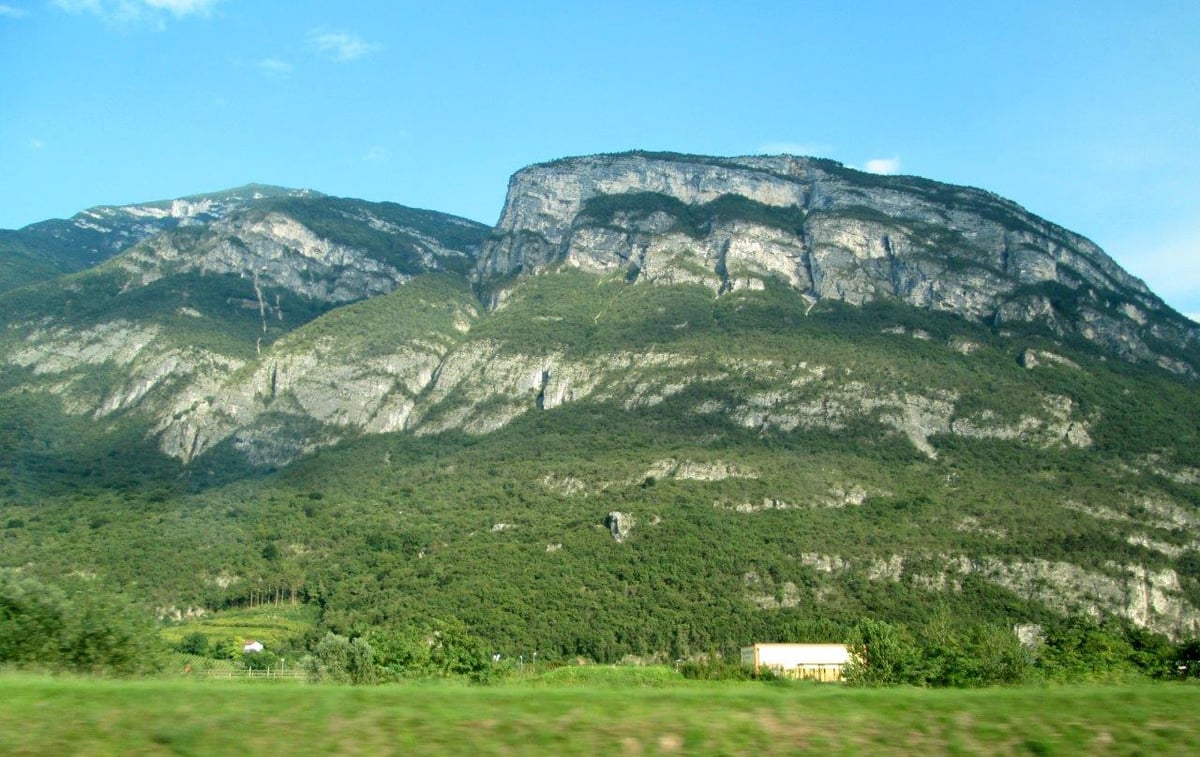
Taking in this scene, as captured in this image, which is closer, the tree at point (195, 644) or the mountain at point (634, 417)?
the tree at point (195, 644)

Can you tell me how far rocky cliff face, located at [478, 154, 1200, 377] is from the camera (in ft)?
484

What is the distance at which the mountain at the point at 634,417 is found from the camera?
3391 inches

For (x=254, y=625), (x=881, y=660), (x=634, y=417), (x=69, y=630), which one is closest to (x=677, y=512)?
(x=634, y=417)

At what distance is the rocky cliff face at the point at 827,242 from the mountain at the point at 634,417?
0.66 meters

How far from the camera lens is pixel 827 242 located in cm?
15888

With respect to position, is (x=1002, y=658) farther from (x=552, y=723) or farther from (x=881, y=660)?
(x=552, y=723)

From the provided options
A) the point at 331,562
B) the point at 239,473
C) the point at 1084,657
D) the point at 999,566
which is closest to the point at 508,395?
the point at 239,473

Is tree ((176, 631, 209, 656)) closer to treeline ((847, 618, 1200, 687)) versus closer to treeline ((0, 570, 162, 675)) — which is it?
treeline ((847, 618, 1200, 687))

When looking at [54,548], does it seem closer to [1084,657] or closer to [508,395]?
[508,395]

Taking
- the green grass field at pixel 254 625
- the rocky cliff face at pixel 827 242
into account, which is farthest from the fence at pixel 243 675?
the rocky cliff face at pixel 827 242

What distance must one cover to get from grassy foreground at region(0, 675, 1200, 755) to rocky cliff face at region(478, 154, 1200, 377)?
143 meters

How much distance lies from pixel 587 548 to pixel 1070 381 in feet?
236

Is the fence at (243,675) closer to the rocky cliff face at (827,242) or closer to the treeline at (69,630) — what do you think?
the treeline at (69,630)

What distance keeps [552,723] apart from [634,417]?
112934 mm
